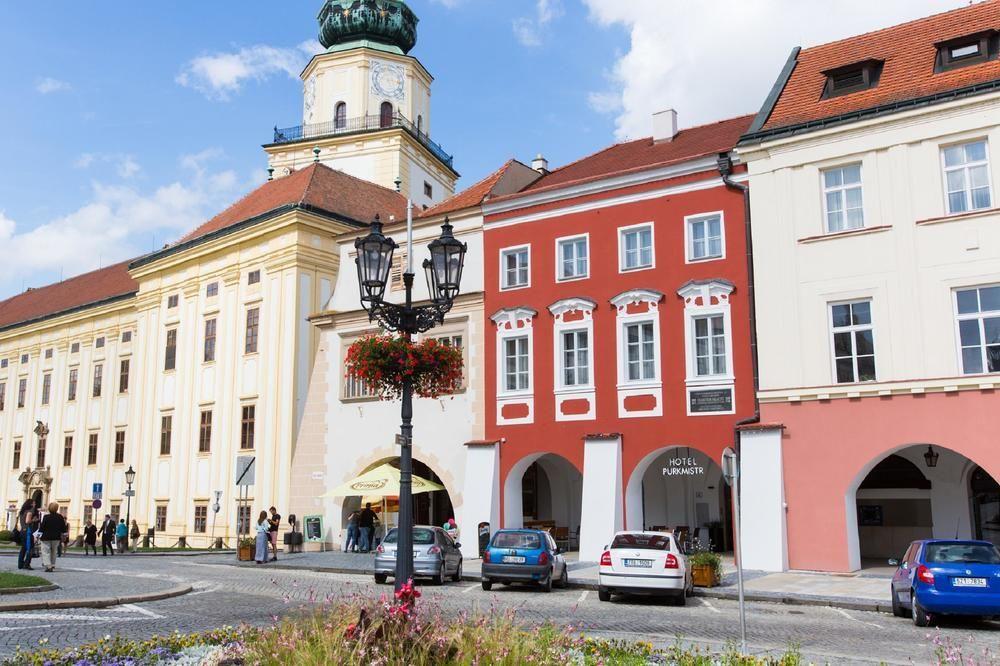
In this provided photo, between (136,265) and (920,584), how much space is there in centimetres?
3914

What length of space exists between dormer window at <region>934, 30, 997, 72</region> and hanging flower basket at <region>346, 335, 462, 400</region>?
589 inches

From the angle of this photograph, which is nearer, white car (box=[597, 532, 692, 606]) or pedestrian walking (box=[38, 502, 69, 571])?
white car (box=[597, 532, 692, 606])

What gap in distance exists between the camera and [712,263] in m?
25.5

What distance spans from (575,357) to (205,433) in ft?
60.6

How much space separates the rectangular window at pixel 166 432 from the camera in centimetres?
4109

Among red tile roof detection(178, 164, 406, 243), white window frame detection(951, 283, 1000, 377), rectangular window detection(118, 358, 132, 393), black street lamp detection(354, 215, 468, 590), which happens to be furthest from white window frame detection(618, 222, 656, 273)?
rectangular window detection(118, 358, 132, 393)

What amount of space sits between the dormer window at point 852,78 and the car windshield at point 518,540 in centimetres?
1381

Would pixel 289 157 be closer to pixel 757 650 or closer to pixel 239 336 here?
pixel 239 336

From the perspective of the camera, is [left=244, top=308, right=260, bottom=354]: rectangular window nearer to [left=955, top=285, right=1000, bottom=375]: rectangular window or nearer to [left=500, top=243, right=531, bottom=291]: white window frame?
[left=500, top=243, right=531, bottom=291]: white window frame

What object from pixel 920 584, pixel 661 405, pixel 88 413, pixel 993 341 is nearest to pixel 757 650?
pixel 920 584

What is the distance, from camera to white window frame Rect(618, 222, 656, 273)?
26703 mm

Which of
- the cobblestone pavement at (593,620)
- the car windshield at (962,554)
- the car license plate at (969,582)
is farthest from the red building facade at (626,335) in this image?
the car license plate at (969,582)

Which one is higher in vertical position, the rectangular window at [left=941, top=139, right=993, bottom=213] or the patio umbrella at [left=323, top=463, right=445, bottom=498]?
the rectangular window at [left=941, top=139, right=993, bottom=213]

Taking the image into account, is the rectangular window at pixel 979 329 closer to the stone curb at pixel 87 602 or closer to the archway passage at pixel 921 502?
the archway passage at pixel 921 502
